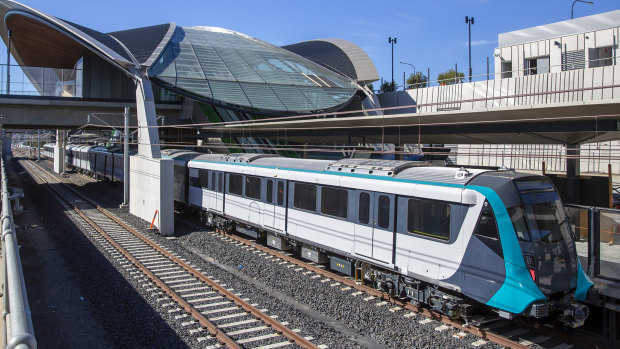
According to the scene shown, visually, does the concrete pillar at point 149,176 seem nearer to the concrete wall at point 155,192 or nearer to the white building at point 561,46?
the concrete wall at point 155,192

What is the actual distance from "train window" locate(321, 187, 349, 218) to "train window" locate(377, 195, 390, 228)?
4.32 ft

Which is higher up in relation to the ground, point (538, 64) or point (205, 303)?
point (538, 64)

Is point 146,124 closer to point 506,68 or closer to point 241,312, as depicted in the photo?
point 241,312

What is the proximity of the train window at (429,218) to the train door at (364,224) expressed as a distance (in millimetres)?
1299

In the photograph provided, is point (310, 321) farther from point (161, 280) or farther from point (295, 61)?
point (295, 61)

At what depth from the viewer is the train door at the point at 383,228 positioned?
10.9 m

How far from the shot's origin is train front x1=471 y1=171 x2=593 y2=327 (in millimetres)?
8438

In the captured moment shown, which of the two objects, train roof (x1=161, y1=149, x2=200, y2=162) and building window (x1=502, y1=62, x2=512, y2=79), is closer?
train roof (x1=161, y1=149, x2=200, y2=162)

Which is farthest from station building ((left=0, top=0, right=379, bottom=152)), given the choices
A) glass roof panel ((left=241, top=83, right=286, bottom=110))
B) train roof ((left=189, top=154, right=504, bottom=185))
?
train roof ((left=189, top=154, right=504, bottom=185))

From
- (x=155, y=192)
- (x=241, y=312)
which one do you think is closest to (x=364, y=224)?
(x=241, y=312)

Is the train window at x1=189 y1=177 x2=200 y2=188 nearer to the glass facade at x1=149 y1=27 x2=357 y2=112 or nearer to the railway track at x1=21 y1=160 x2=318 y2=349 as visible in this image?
the railway track at x1=21 y1=160 x2=318 y2=349

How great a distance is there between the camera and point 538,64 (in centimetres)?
3238

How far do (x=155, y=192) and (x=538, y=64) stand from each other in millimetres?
27152

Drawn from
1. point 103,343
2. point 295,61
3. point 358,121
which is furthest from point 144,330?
point 295,61
